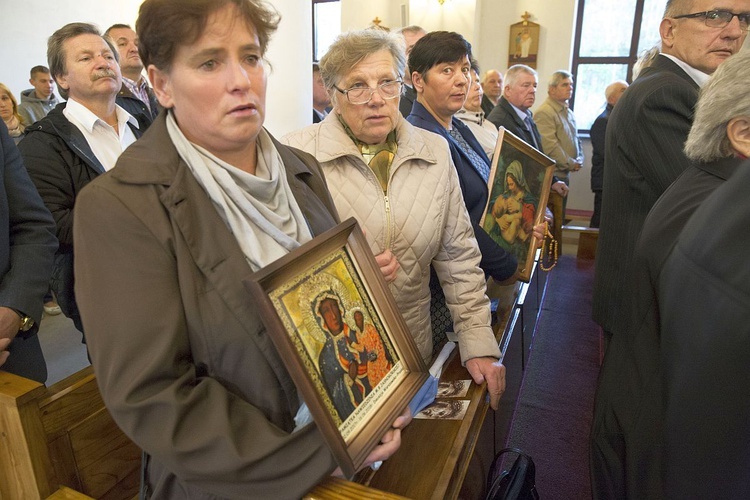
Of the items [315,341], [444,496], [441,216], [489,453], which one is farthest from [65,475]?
[489,453]

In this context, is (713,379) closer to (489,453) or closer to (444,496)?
(444,496)

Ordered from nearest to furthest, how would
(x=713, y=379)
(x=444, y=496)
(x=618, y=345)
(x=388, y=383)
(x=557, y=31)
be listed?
(x=713, y=379) < (x=388, y=383) < (x=444, y=496) < (x=618, y=345) < (x=557, y=31)

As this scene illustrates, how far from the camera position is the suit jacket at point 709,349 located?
0.86 m

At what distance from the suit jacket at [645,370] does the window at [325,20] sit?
943cm

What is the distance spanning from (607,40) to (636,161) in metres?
7.90

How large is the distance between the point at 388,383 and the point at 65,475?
83 centimetres

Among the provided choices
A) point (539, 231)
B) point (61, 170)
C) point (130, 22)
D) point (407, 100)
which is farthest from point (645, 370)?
point (130, 22)

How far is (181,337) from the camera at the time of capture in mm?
946

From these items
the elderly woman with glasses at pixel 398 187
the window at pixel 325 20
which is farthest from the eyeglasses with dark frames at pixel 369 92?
the window at pixel 325 20

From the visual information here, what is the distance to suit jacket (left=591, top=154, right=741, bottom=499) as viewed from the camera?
1.20 m

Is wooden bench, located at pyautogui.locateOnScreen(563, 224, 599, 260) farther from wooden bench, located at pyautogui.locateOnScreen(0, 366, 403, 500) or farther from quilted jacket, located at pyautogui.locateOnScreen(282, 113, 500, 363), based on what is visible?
wooden bench, located at pyautogui.locateOnScreen(0, 366, 403, 500)

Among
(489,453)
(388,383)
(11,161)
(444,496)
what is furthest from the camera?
(489,453)

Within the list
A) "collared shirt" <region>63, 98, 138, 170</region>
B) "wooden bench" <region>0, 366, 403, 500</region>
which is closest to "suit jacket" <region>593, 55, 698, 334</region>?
"wooden bench" <region>0, 366, 403, 500</region>

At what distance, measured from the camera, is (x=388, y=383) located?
45.1 inches
